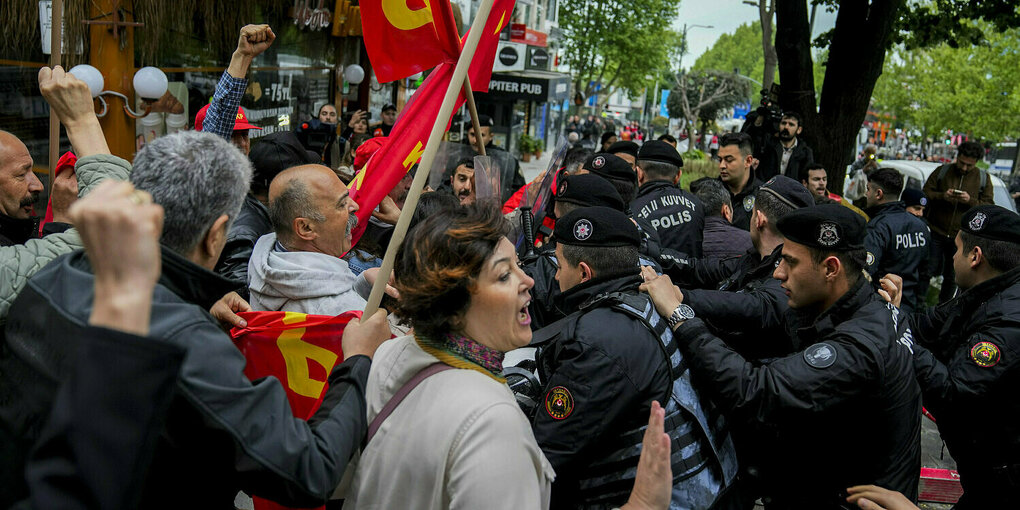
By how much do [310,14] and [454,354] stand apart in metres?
10.0

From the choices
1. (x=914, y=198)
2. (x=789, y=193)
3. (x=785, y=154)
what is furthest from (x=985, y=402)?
(x=785, y=154)

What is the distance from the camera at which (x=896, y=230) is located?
22.4 feet

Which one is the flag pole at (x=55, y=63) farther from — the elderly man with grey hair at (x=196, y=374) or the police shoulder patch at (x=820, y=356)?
the police shoulder patch at (x=820, y=356)

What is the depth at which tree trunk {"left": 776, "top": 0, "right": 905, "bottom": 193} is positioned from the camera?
10.3m

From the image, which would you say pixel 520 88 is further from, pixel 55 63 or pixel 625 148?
pixel 55 63

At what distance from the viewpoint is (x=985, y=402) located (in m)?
3.42

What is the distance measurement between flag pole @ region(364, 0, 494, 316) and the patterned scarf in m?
0.31

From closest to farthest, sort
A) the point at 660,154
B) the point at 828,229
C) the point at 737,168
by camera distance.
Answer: the point at 828,229
the point at 660,154
the point at 737,168

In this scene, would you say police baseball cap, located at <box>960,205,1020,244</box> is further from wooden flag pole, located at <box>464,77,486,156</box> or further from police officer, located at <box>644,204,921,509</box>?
wooden flag pole, located at <box>464,77,486,156</box>

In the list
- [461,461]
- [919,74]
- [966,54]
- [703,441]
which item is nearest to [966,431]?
[703,441]

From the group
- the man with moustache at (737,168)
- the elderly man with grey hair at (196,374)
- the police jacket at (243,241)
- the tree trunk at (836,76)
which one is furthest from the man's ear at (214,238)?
the tree trunk at (836,76)

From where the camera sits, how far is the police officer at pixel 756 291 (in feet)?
12.6

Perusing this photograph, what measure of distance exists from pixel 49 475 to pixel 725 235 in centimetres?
508

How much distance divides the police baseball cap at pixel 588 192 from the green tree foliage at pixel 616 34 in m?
43.5
